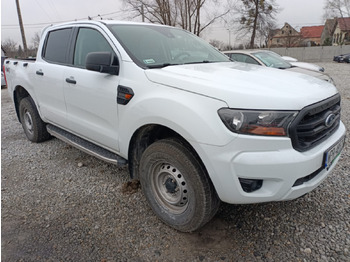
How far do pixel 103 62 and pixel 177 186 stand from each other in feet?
4.40

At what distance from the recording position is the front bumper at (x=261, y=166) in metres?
1.78

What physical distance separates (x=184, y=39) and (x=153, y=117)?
160 cm

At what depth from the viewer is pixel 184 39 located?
133 inches

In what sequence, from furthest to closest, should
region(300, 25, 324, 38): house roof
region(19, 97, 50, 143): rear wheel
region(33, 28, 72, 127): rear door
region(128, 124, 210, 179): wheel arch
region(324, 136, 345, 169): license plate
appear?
1. region(300, 25, 324, 38): house roof
2. region(19, 97, 50, 143): rear wheel
3. region(33, 28, 72, 127): rear door
4. region(128, 124, 210, 179): wheel arch
5. region(324, 136, 345, 169): license plate

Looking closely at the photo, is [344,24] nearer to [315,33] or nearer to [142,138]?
[315,33]

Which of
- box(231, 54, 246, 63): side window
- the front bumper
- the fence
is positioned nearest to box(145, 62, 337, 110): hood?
the front bumper

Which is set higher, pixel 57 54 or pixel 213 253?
pixel 57 54

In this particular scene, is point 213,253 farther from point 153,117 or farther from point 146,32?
point 146,32

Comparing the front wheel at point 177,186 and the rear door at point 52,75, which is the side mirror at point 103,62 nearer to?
the front wheel at point 177,186

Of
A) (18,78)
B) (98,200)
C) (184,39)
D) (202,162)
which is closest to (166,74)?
(202,162)

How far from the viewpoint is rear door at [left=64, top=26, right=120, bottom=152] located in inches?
106

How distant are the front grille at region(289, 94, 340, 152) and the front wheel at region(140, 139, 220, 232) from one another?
2.41 ft

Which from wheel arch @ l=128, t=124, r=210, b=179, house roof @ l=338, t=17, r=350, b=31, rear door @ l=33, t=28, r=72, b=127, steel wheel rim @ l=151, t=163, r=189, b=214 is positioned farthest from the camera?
house roof @ l=338, t=17, r=350, b=31

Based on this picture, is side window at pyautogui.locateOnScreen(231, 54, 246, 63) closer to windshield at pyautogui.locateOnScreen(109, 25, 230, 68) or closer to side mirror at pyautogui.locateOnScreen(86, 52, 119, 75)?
windshield at pyautogui.locateOnScreen(109, 25, 230, 68)
